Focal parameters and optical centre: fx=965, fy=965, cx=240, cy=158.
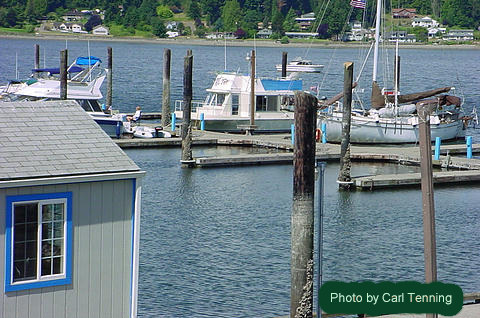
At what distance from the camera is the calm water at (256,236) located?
2328 centimetres

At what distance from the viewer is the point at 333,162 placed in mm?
41500

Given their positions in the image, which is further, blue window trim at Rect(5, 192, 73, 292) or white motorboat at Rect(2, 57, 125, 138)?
white motorboat at Rect(2, 57, 125, 138)

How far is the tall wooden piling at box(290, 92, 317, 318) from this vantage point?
17078mm

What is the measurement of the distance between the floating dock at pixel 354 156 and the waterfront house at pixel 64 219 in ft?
64.0

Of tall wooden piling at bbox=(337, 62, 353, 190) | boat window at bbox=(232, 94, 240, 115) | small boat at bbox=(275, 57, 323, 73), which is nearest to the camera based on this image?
tall wooden piling at bbox=(337, 62, 353, 190)

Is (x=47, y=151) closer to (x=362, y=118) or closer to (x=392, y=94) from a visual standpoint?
(x=362, y=118)

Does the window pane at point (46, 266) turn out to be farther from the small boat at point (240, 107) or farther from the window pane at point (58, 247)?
the small boat at point (240, 107)

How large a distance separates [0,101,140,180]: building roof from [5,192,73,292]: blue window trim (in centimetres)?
35

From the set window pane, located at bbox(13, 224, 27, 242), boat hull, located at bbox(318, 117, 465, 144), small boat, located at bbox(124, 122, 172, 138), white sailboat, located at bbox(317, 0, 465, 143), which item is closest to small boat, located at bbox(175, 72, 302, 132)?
white sailboat, located at bbox(317, 0, 465, 143)

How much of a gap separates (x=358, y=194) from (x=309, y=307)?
17.9 m

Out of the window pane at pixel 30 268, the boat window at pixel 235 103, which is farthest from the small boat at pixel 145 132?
the window pane at pixel 30 268

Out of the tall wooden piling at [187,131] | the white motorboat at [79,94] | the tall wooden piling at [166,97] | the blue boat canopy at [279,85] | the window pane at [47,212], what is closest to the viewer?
the window pane at [47,212]

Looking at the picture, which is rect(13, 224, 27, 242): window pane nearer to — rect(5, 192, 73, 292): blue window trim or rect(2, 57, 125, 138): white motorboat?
rect(5, 192, 73, 292): blue window trim

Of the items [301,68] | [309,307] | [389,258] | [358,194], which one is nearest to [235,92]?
[358,194]
